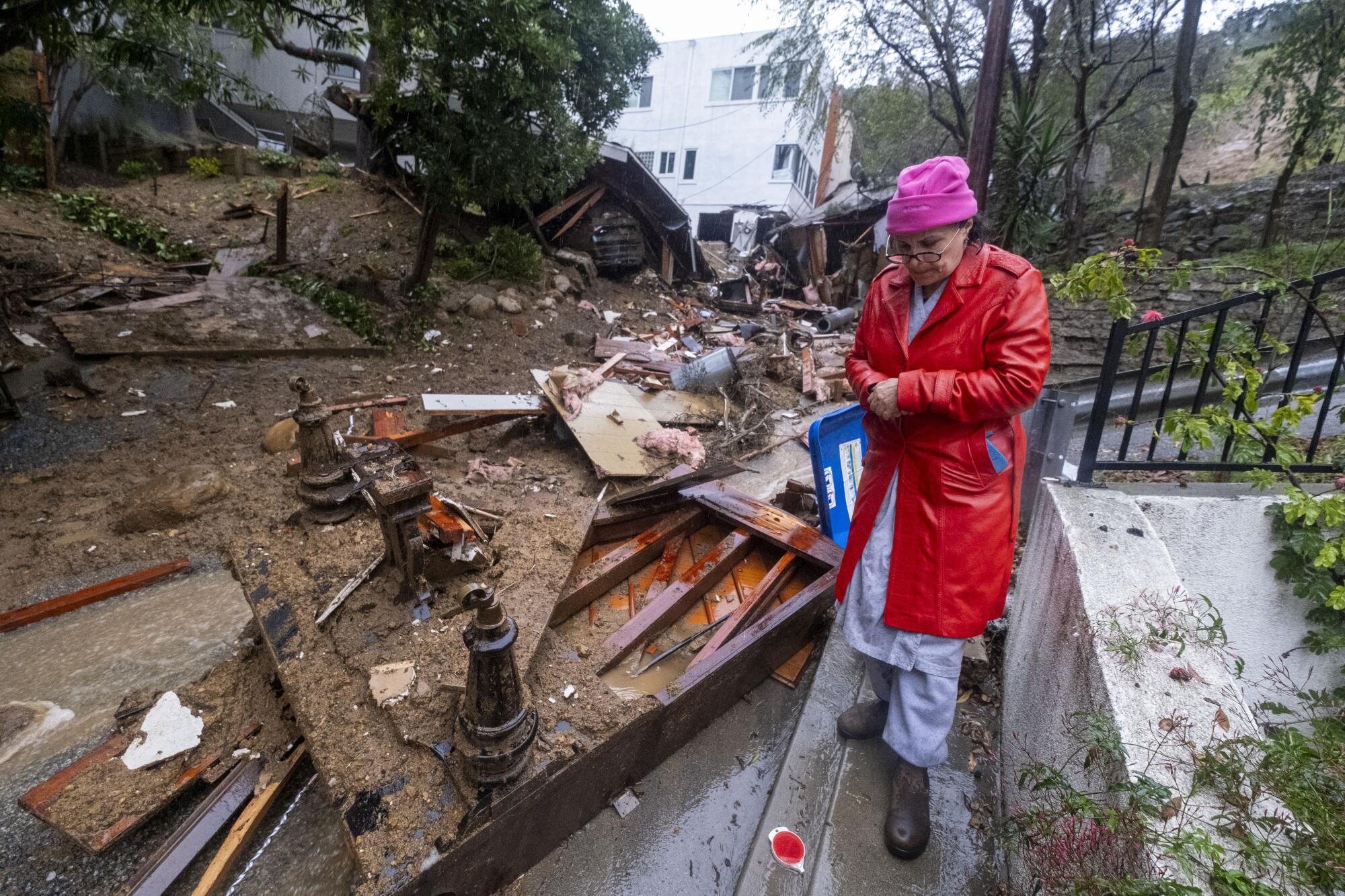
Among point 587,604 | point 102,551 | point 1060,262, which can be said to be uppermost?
point 1060,262

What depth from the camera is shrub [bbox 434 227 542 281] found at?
380 inches

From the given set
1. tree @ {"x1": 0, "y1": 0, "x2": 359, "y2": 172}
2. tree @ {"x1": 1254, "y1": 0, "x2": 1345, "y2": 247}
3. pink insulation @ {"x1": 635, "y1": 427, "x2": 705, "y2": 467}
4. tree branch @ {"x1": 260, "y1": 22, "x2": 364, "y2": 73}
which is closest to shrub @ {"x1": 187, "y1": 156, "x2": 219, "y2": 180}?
tree @ {"x1": 0, "y1": 0, "x2": 359, "y2": 172}

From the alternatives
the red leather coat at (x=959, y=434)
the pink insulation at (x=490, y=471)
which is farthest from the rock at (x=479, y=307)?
the red leather coat at (x=959, y=434)

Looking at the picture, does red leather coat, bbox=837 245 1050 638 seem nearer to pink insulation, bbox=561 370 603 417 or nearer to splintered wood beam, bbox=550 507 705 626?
splintered wood beam, bbox=550 507 705 626

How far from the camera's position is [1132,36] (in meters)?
10.5

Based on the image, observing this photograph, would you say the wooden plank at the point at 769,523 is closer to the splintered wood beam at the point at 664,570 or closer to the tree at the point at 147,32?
the splintered wood beam at the point at 664,570

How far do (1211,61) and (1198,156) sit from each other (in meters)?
6.50

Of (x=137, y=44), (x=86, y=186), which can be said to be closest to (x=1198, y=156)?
(x=137, y=44)

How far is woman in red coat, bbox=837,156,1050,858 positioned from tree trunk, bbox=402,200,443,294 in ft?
25.3

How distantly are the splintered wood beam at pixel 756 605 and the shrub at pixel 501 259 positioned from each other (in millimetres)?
8147

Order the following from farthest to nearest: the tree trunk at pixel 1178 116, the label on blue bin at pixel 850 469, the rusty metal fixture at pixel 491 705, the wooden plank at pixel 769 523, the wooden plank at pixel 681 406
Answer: the tree trunk at pixel 1178 116 < the wooden plank at pixel 681 406 < the label on blue bin at pixel 850 469 < the wooden plank at pixel 769 523 < the rusty metal fixture at pixel 491 705

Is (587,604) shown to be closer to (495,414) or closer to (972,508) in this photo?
(972,508)

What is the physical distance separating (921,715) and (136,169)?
60.9ft

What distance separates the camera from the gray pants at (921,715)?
2.00 meters
